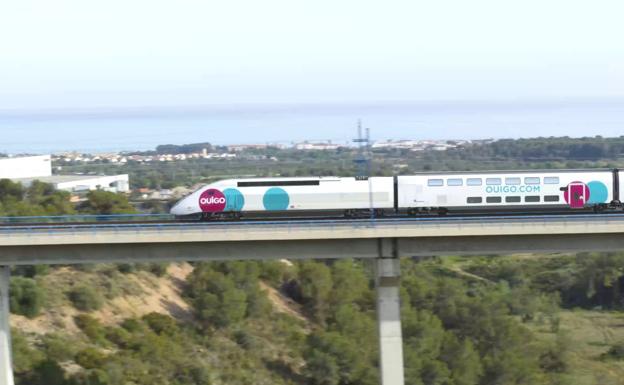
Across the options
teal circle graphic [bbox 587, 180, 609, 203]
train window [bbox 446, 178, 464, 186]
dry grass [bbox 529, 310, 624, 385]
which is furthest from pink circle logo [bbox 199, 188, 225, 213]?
dry grass [bbox 529, 310, 624, 385]

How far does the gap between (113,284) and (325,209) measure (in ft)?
62.1

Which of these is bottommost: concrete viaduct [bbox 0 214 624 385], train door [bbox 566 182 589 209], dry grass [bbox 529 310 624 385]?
dry grass [bbox 529 310 624 385]

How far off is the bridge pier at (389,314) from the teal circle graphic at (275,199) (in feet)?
21.9

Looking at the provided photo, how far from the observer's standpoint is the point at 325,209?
1576 inches

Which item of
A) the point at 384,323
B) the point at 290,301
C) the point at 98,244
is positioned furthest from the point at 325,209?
the point at 290,301

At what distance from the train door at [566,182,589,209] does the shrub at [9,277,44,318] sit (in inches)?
1150

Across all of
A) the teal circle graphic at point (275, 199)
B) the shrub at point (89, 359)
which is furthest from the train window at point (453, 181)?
the shrub at point (89, 359)

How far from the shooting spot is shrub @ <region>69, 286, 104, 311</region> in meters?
48.9

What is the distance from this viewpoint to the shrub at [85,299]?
161ft

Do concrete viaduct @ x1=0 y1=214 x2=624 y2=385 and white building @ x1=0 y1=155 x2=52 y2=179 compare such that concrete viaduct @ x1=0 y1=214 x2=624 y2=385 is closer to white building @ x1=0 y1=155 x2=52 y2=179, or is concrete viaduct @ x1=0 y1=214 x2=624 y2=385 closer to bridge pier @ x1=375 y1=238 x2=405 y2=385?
bridge pier @ x1=375 y1=238 x2=405 y2=385

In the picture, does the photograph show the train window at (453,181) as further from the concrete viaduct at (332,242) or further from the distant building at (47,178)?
the distant building at (47,178)

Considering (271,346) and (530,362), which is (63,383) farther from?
(530,362)

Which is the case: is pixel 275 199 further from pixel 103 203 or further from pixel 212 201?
pixel 103 203

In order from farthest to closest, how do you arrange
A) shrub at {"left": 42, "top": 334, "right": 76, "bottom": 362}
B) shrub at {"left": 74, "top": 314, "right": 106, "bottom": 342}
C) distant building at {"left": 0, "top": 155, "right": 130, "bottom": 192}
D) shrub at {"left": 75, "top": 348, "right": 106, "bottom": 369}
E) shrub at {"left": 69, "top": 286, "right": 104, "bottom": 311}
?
distant building at {"left": 0, "top": 155, "right": 130, "bottom": 192} < shrub at {"left": 69, "top": 286, "right": 104, "bottom": 311} < shrub at {"left": 74, "top": 314, "right": 106, "bottom": 342} < shrub at {"left": 75, "top": 348, "right": 106, "bottom": 369} < shrub at {"left": 42, "top": 334, "right": 76, "bottom": 362}
